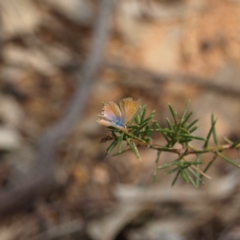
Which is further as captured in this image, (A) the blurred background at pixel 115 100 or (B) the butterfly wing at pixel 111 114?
(A) the blurred background at pixel 115 100

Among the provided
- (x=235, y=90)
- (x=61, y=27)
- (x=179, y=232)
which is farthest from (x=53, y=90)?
(x=179, y=232)

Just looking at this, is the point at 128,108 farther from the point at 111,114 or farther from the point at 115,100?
the point at 115,100

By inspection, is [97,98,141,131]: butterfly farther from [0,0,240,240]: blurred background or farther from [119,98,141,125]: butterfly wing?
[0,0,240,240]: blurred background

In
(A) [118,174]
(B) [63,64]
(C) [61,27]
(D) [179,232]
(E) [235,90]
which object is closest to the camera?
(D) [179,232]

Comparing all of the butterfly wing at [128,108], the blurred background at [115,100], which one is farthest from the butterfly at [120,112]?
the blurred background at [115,100]

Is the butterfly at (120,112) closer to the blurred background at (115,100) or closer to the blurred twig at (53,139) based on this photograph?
the blurred background at (115,100)

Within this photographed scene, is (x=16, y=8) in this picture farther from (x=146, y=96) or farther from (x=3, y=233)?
(x=3, y=233)
